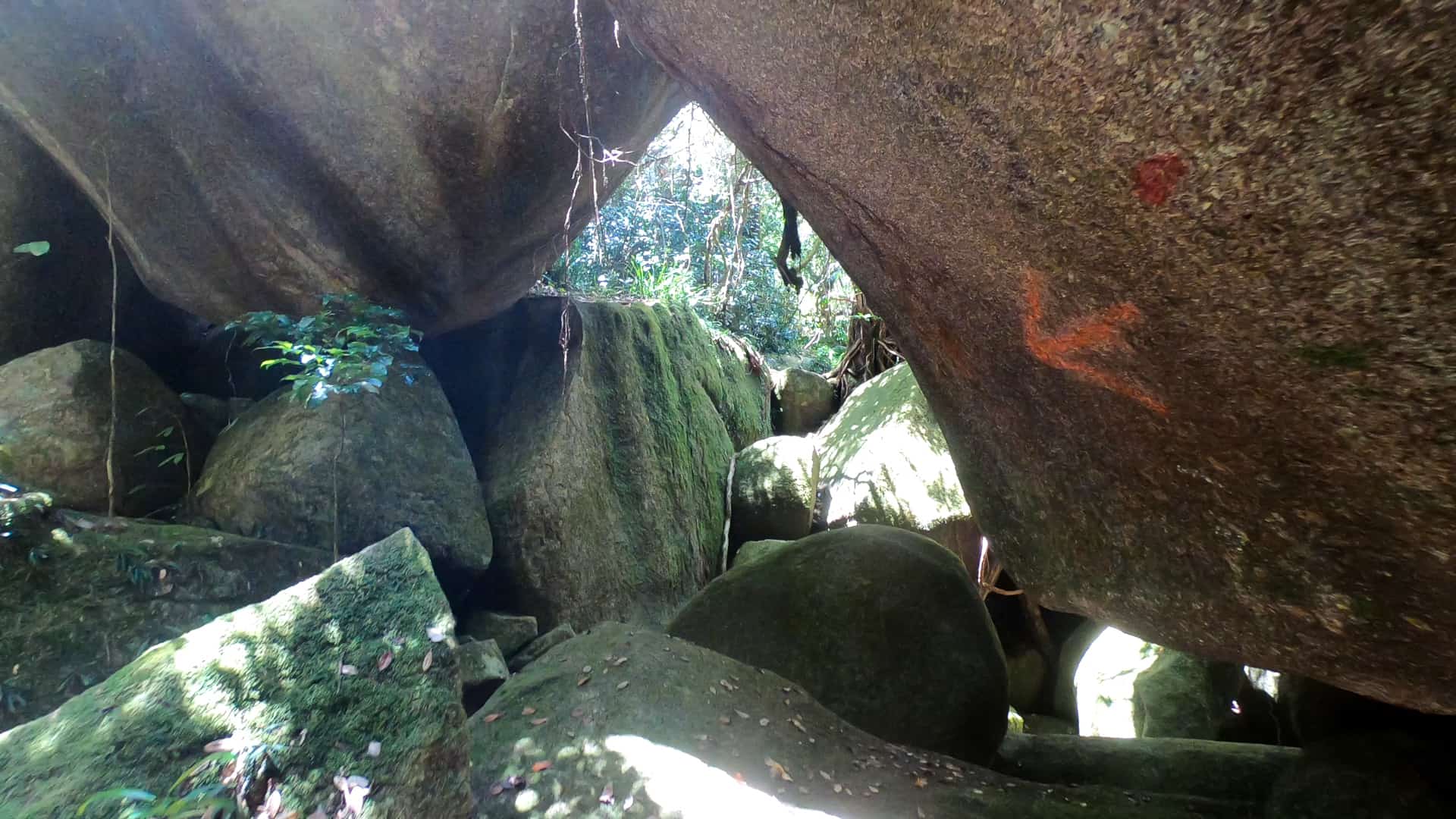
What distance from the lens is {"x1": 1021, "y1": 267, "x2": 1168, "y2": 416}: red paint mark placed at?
2.53 metres

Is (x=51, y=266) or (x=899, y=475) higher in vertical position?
(x=51, y=266)

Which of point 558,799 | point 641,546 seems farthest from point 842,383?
point 558,799

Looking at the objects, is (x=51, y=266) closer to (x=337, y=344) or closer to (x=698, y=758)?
(x=337, y=344)

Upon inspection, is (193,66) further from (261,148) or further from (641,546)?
(641,546)

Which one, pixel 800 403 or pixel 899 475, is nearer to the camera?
pixel 899 475

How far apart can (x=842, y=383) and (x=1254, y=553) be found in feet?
23.0

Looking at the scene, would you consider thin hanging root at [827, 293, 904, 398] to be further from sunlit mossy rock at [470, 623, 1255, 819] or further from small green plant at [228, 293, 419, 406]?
small green plant at [228, 293, 419, 406]

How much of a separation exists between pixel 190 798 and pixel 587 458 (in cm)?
372

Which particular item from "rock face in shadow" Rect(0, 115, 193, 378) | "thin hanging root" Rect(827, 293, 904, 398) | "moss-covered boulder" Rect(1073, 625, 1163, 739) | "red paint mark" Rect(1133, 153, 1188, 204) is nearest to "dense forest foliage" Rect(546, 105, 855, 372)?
"thin hanging root" Rect(827, 293, 904, 398)

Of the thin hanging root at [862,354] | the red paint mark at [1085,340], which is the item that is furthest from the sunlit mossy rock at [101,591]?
the thin hanging root at [862,354]

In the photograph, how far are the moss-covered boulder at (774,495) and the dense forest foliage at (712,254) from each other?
1885 millimetres

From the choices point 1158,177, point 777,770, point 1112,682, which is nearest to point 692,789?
point 777,770

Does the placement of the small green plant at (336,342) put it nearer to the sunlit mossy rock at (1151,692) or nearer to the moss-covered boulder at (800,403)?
the sunlit mossy rock at (1151,692)

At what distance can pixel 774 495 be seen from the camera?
7191 mm
